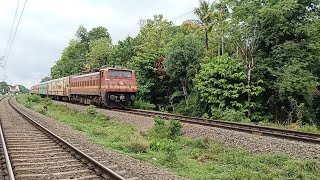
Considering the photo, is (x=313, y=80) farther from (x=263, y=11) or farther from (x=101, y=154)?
(x=101, y=154)

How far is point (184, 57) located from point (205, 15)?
5.07 meters

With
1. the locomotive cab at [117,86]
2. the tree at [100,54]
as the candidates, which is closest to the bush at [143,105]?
the locomotive cab at [117,86]

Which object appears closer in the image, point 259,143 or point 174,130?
point 259,143

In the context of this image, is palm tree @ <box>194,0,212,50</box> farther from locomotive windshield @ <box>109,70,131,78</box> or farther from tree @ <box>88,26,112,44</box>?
tree @ <box>88,26,112,44</box>

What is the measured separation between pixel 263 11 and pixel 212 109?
24.5 ft

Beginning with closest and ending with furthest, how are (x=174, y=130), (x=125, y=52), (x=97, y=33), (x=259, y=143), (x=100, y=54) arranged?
(x=259, y=143), (x=174, y=130), (x=125, y=52), (x=100, y=54), (x=97, y=33)

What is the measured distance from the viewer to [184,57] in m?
29.5

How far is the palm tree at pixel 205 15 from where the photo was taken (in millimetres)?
31422

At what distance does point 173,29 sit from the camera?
2092 inches

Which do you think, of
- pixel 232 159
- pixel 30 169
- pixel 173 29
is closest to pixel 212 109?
pixel 232 159

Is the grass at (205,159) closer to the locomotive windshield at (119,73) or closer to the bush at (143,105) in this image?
the locomotive windshield at (119,73)

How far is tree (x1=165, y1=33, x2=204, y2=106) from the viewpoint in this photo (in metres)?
29.3

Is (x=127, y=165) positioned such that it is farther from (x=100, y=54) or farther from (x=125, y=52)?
(x=100, y=54)

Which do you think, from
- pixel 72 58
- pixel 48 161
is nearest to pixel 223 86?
pixel 48 161
